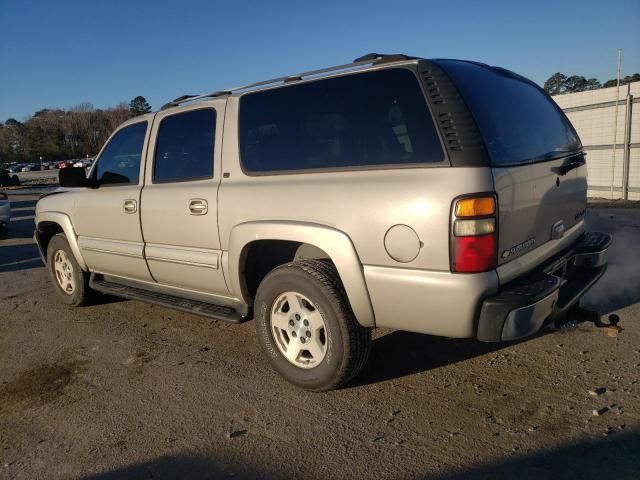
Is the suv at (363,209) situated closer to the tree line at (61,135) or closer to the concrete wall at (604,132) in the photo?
the concrete wall at (604,132)

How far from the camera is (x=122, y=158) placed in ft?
15.5

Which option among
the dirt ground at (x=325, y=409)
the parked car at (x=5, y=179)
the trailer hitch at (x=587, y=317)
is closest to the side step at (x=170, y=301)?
the dirt ground at (x=325, y=409)

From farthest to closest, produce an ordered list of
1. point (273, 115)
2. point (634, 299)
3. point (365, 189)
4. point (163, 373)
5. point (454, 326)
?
point (634, 299), point (163, 373), point (273, 115), point (365, 189), point (454, 326)

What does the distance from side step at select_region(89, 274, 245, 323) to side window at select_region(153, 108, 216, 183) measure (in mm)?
1009

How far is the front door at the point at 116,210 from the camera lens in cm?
439

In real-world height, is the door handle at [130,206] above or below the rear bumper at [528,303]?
above

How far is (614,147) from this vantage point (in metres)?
12.2

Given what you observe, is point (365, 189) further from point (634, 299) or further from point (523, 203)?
point (634, 299)

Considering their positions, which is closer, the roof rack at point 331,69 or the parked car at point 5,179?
the roof rack at point 331,69

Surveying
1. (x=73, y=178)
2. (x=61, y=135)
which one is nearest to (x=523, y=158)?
(x=73, y=178)

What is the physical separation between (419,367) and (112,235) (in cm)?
302

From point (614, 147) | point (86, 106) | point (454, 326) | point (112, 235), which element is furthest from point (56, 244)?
point (86, 106)

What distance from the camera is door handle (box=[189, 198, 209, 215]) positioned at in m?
3.68

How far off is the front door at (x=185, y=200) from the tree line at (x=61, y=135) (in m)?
86.7
